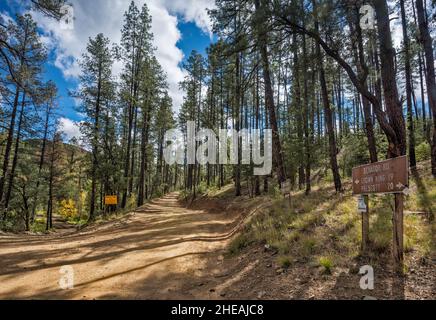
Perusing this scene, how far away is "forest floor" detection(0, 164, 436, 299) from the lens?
155 inches

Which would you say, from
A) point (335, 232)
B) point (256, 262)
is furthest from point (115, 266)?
point (335, 232)

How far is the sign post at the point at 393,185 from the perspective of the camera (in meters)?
3.93

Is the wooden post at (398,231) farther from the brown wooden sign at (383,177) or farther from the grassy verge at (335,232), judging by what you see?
→ the grassy verge at (335,232)

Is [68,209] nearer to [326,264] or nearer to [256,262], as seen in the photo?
[256,262]

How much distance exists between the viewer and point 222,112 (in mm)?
24531

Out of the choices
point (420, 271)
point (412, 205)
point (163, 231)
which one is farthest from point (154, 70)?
point (420, 271)

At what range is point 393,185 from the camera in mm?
4094

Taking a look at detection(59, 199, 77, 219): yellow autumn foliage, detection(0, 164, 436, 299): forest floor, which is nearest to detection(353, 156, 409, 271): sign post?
detection(0, 164, 436, 299): forest floor

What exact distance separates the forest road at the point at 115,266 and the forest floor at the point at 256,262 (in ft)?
0.07

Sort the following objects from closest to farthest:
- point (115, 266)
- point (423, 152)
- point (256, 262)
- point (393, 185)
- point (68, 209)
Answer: point (393, 185) < point (256, 262) < point (115, 266) < point (423, 152) < point (68, 209)

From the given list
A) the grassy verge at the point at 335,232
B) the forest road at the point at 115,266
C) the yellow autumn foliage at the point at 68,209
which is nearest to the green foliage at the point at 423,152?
the grassy verge at the point at 335,232

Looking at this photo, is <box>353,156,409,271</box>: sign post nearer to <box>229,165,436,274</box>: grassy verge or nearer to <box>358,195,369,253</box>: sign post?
<box>358,195,369,253</box>: sign post

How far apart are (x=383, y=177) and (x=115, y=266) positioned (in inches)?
230
